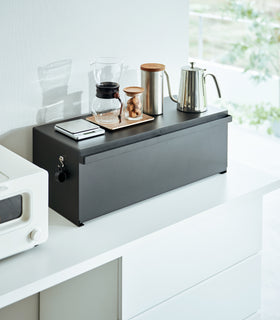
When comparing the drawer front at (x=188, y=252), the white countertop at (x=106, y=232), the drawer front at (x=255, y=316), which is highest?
the white countertop at (x=106, y=232)

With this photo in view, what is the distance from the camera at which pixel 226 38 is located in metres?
5.70

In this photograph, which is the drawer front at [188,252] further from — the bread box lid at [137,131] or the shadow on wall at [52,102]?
the shadow on wall at [52,102]


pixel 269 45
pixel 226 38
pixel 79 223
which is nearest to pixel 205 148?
pixel 79 223

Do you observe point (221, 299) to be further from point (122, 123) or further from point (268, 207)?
point (268, 207)

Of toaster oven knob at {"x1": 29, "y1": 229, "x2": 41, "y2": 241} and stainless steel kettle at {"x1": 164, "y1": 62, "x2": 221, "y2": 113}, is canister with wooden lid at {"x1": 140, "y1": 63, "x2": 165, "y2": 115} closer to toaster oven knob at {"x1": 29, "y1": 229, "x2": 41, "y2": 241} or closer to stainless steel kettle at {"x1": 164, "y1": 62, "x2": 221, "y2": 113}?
stainless steel kettle at {"x1": 164, "y1": 62, "x2": 221, "y2": 113}

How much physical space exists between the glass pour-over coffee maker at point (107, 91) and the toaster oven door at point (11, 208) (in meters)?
0.43

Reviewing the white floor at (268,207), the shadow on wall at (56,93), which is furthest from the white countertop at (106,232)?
the white floor at (268,207)

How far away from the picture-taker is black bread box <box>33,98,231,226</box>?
5.19 ft

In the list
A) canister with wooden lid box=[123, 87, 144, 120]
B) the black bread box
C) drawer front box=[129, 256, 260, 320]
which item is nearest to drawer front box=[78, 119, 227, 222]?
the black bread box

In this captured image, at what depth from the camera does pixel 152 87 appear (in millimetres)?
1824

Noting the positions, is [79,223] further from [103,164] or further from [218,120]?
[218,120]

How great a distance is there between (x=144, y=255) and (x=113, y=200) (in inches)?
7.7

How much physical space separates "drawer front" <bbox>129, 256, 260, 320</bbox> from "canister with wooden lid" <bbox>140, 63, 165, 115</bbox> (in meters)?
0.61

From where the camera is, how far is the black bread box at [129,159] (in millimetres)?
1582
